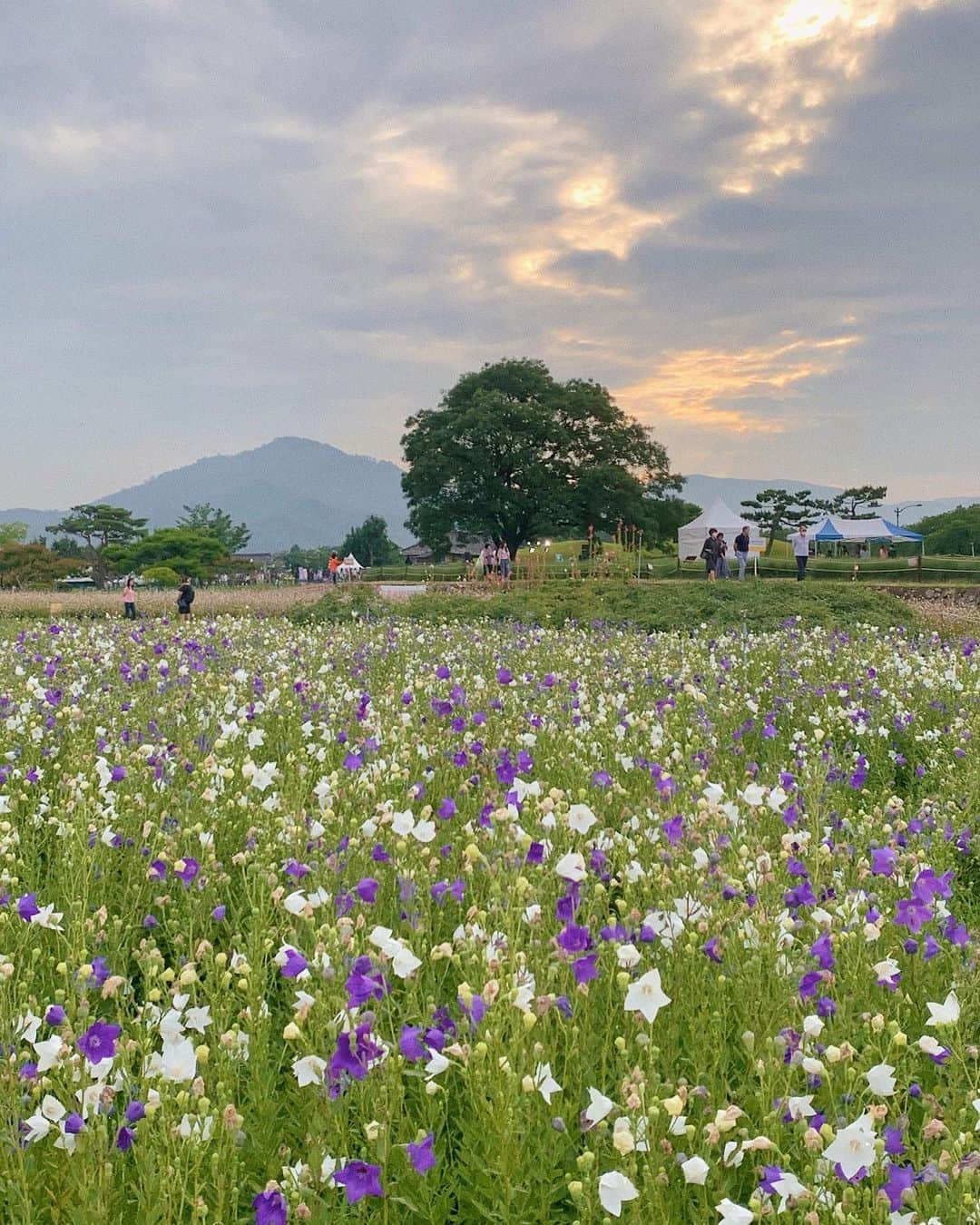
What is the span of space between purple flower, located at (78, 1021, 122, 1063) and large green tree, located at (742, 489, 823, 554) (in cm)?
8496

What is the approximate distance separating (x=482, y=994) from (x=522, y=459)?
2111 inches

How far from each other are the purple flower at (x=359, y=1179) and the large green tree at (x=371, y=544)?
4056 inches

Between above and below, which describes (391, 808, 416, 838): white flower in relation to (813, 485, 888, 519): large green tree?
below

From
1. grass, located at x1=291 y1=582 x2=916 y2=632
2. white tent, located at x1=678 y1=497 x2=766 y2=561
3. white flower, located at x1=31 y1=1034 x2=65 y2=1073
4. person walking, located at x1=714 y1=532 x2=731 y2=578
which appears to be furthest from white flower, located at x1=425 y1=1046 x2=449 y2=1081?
white tent, located at x1=678 y1=497 x2=766 y2=561

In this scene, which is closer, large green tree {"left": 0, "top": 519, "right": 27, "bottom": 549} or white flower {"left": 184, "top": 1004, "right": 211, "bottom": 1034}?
white flower {"left": 184, "top": 1004, "right": 211, "bottom": 1034}

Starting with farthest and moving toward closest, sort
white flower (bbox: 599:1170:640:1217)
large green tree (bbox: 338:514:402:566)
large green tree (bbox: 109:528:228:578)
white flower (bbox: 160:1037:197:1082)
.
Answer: large green tree (bbox: 338:514:402:566), large green tree (bbox: 109:528:228:578), white flower (bbox: 160:1037:197:1082), white flower (bbox: 599:1170:640:1217)

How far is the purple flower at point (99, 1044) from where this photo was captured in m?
2.11

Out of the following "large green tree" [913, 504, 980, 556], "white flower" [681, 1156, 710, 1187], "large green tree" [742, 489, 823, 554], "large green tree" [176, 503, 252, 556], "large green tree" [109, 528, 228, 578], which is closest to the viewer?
"white flower" [681, 1156, 710, 1187]

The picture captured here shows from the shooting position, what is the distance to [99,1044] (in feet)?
6.97

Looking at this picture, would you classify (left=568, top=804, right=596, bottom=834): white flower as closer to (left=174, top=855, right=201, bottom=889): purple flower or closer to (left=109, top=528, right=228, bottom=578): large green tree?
(left=174, top=855, right=201, bottom=889): purple flower

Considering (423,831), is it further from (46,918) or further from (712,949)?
(46,918)

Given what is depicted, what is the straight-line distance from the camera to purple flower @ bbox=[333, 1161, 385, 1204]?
6.23 feet

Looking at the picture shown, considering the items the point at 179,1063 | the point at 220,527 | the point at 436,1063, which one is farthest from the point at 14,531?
the point at 436,1063

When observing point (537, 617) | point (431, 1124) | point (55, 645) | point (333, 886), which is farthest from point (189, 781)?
point (537, 617)
